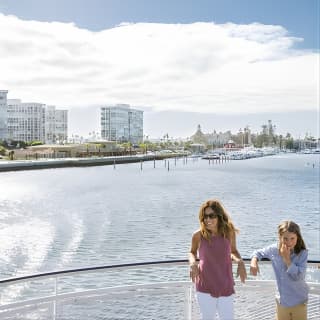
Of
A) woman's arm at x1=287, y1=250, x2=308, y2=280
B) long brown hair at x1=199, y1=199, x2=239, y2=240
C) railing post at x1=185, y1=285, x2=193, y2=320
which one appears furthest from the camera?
railing post at x1=185, y1=285, x2=193, y2=320

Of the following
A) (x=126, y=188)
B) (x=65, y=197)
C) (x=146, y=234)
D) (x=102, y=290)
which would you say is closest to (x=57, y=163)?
(x=126, y=188)

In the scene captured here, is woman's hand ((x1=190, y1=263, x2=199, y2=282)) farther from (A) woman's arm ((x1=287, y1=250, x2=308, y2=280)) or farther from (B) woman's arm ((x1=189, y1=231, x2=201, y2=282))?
(A) woman's arm ((x1=287, y1=250, x2=308, y2=280))

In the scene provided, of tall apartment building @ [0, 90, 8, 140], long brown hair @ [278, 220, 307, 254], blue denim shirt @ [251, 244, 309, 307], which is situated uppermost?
tall apartment building @ [0, 90, 8, 140]

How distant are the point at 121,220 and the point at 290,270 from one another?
29593 millimetres

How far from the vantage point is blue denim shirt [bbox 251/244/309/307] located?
3.30 meters

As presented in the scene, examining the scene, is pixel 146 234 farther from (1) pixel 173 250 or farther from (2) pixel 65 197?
(2) pixel 65 197

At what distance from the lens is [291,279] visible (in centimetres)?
331

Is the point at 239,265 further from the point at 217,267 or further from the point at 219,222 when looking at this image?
the point at 219,222

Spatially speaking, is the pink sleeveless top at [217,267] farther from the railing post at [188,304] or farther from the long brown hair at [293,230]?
the railing post at [188,304]

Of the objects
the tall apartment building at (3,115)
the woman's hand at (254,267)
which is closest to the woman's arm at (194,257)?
the woman's hand at (254,267)

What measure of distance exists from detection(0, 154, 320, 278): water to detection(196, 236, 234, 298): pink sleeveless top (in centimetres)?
1496

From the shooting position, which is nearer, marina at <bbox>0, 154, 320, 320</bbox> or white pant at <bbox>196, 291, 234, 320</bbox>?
white pant at <bbox>196, 291, 234, 320</bbox>

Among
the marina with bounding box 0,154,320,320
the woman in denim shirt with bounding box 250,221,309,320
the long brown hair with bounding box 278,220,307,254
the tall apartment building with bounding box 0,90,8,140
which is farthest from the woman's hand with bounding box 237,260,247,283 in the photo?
the tall apartment building with bounding box 0,90,8,140

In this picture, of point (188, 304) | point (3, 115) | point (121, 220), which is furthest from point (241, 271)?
point (3, 115)
